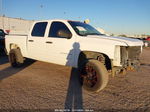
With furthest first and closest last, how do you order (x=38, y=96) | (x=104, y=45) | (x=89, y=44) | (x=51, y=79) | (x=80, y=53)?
(x=51, y=79) < (x=80, y=53) < (x=89, y=44) < (x=104, y=45) < (x=38, y=96)

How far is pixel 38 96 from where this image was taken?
3928 millimetres

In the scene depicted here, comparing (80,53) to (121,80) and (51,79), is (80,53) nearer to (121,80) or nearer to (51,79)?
(51,79)

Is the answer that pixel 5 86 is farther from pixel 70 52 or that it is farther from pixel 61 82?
pixel 70 52

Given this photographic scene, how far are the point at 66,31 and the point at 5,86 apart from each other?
8.03 feet

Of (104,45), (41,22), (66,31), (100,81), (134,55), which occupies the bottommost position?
(100,81)

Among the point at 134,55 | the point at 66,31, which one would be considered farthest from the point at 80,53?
the point at 134,55

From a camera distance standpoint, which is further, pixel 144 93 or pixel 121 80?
pixel 121 80

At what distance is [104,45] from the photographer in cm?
419

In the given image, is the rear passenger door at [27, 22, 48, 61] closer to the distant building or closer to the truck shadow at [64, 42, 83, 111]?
the truck shadow at [64, 42, 83, 111]

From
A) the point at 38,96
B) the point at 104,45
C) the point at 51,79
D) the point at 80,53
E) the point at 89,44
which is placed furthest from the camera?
the point at 51,79

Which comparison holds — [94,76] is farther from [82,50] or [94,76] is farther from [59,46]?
[59,46]

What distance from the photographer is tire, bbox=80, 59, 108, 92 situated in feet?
13.4

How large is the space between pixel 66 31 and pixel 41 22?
1.58 metres

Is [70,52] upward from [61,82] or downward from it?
upward
